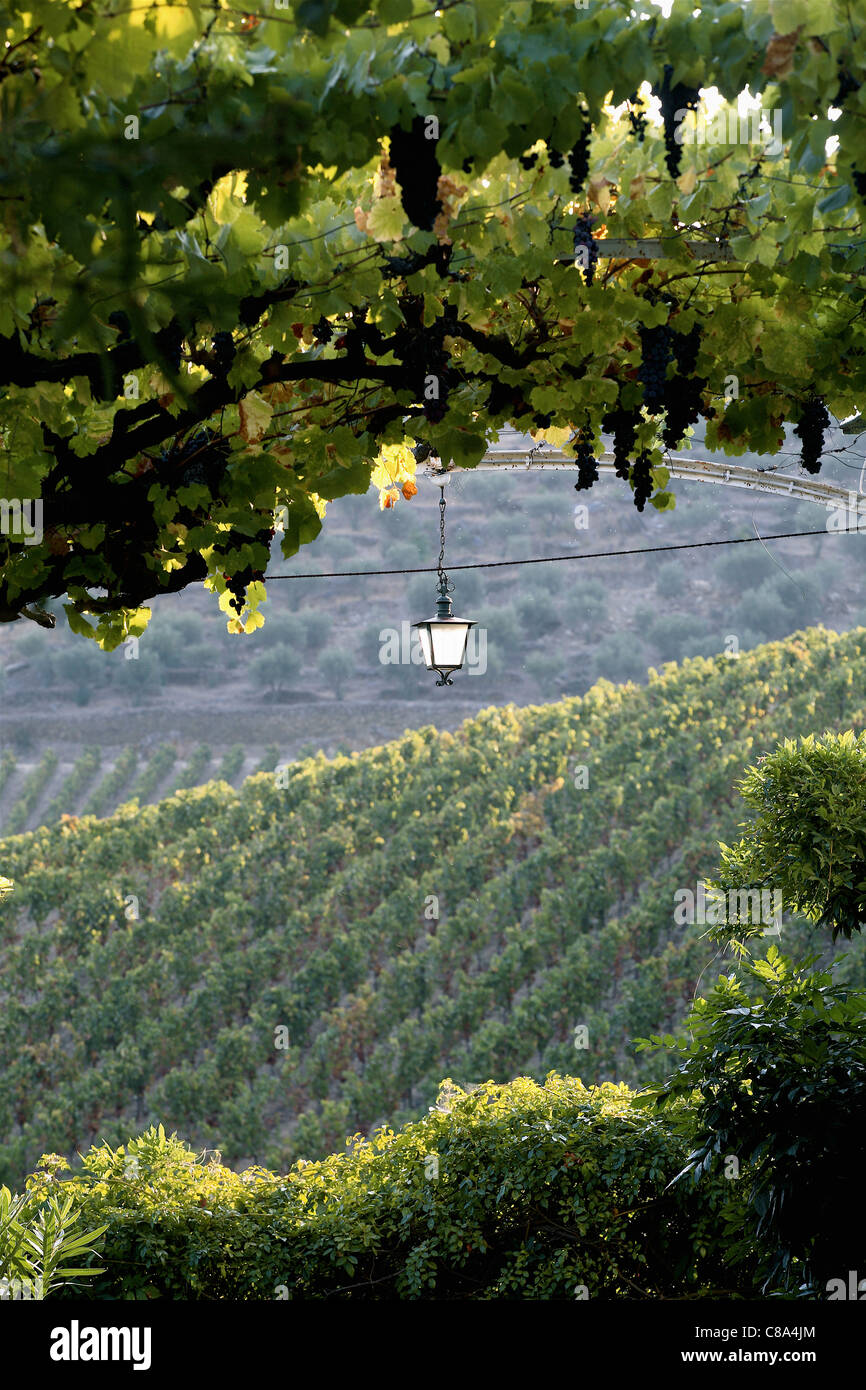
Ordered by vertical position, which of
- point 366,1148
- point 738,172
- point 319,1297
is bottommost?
point 319,1297

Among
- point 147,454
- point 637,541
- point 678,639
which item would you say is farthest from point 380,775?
point 637,541

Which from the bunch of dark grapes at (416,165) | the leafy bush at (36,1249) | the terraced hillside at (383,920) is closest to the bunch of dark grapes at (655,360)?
the bunch of dark grapes at (416,165)

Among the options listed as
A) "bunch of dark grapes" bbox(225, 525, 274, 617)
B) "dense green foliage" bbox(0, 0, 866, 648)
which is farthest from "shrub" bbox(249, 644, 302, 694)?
"bunch of dark grapes" bbox(225, 525, 274, 617)

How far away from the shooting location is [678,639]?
26.8m

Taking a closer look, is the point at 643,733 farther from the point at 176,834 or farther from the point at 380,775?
the point at 176,834

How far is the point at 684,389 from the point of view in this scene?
2420 mm

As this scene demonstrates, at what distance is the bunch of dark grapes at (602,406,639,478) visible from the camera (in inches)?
102

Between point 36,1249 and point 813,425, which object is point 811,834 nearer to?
point 813,425

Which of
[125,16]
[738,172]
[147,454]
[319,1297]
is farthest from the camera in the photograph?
[319,1297]

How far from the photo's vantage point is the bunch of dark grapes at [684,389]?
2.33 meters

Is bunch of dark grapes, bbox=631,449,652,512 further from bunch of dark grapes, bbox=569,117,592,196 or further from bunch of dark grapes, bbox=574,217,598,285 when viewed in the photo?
bunch of dark grapes, bbox=569,117,592,196

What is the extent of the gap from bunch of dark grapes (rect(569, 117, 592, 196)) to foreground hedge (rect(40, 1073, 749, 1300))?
3.44 metres

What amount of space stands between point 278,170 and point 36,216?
34 cm

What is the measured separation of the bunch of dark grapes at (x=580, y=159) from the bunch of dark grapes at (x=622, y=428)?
0.83 metres
